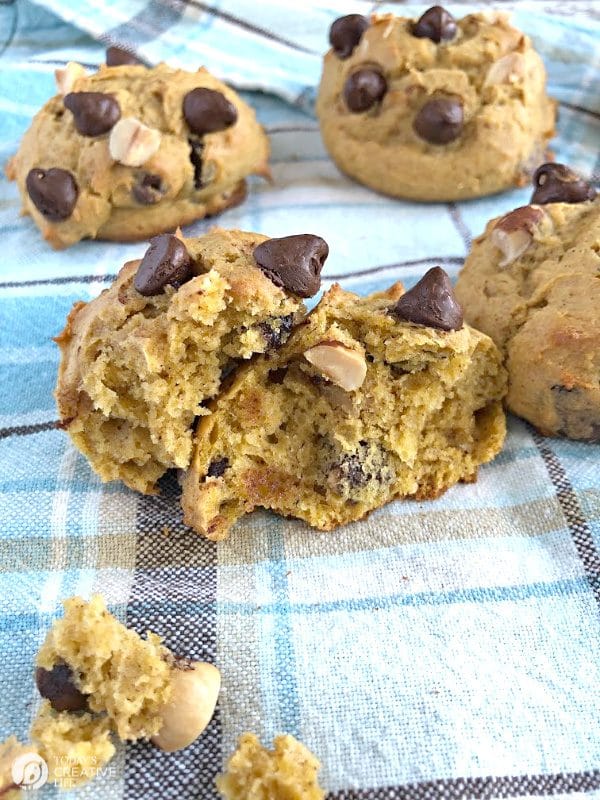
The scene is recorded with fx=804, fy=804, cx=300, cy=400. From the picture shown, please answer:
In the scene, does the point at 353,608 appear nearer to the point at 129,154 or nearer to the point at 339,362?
the point at 339,362

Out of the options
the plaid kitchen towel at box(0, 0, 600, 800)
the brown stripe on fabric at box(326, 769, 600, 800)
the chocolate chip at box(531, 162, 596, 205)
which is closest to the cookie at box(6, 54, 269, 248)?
the plaid kitchen towel at box(0, 0, 600, 800)

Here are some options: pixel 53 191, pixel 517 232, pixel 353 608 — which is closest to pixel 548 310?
pixel 517 232

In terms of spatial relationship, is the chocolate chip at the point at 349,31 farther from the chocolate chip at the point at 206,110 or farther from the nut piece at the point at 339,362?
the nut piece at the point at 339,362

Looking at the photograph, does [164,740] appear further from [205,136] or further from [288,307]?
[205,136]

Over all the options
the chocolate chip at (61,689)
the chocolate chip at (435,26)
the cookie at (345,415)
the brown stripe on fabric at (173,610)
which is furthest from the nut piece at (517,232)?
the chocolate chip at (61,689)

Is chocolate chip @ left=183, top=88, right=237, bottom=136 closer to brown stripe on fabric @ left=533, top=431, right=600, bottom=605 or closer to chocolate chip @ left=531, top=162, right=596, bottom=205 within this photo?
chocolate chip @ left=531, top=162, right=596, bottom=205

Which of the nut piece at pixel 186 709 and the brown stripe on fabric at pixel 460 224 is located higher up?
the brown stripe on fabric at pixel 460 224
